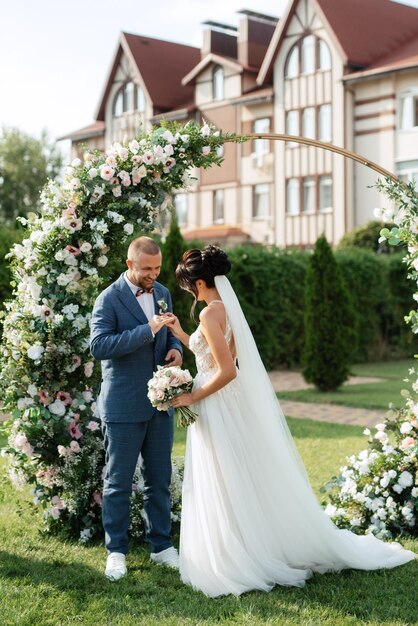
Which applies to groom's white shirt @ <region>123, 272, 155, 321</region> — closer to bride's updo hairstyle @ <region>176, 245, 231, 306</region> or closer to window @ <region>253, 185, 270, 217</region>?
bride's updo hairstyle @ <region>176, 245, 231, 306</region>

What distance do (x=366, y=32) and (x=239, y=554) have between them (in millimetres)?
27235

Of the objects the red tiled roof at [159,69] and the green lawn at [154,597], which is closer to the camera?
Result: the green lawn at [154,597]

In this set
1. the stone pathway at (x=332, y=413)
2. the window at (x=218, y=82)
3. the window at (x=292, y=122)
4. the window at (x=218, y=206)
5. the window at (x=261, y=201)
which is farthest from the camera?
the window at (x=218, y=206)

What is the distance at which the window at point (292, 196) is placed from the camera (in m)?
30.0

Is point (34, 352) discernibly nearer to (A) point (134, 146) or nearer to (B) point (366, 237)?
(A) point (134, 146)

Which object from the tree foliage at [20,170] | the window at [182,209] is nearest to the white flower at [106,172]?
the window at [182,209]

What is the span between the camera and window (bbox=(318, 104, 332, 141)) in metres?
28.6

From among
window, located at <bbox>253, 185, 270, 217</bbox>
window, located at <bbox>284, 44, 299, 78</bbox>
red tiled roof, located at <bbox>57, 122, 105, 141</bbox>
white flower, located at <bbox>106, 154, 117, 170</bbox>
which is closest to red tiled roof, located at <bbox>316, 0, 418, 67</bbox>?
window, located at <bbox>284, 44, 299, 78</bbox>

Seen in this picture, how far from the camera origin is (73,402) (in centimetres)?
583

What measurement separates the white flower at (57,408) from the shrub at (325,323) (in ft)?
29.8

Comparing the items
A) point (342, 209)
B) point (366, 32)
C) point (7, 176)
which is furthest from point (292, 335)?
point (7, 176)

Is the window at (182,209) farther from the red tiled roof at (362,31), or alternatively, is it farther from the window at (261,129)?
the red tiled roof at (362,31)

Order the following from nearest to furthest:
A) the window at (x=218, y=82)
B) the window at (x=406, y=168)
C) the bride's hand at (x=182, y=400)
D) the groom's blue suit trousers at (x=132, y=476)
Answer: the bride's hand at (x=182, y=400) < the groom's blue suit trousers at (x=132, y=476) < the window at (x=406, y=168) < the window at (x=218, y=82)

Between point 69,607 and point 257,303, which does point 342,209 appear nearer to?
point 257,303
